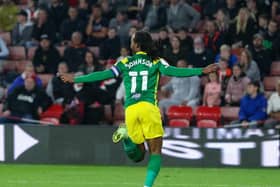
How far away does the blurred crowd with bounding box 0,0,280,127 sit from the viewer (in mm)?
19281

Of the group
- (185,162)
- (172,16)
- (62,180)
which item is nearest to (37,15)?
(172,16)

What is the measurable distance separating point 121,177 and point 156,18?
6955 mm

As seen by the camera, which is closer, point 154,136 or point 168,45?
point 154,136

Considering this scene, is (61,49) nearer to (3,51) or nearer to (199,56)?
(3,51)

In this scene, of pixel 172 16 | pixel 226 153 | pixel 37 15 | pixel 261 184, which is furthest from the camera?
pixel 37 15

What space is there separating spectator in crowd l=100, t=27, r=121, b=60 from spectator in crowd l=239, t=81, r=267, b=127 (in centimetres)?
380

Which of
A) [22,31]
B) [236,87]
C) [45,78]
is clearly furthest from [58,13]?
[236,87]

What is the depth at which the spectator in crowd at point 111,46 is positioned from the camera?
2109 cm

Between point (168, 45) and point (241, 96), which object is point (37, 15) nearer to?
point (168, 45)

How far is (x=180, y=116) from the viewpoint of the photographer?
1906cm

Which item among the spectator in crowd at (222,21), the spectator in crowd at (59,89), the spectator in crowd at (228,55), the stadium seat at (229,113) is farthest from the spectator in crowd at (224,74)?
the spectator in crowd at (59,89)

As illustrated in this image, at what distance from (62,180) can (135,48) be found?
3.65 m

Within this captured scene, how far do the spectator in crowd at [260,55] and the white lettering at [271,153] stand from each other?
2952mm

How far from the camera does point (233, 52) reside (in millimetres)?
20000
